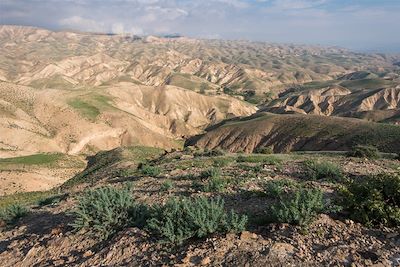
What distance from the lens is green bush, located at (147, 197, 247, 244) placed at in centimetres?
711

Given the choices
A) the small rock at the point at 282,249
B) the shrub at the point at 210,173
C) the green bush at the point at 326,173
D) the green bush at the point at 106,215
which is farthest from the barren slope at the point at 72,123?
the small rock at the point at 282,249

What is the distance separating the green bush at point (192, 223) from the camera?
23.3 ft

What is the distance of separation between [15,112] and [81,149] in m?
12.8

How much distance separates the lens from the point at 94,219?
28.0 feet

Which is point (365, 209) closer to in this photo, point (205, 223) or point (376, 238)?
point (376, 238)

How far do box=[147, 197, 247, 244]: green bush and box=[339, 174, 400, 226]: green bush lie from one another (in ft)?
7.80

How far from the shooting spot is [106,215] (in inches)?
326

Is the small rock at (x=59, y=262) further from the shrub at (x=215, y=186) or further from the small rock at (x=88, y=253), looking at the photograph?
the shrub at (x=215, y=186)

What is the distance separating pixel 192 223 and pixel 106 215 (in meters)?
2.22

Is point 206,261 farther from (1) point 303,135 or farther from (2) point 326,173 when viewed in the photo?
(1) point 303,135

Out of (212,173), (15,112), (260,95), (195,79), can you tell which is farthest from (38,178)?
(195,79)

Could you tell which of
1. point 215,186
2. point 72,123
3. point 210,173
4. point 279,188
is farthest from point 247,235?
point 72,123

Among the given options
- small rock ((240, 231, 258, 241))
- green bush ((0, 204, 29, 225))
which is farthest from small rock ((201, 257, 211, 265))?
green bush ((0, 204, 29, 225))

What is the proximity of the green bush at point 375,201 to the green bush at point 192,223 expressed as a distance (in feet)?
7.80
